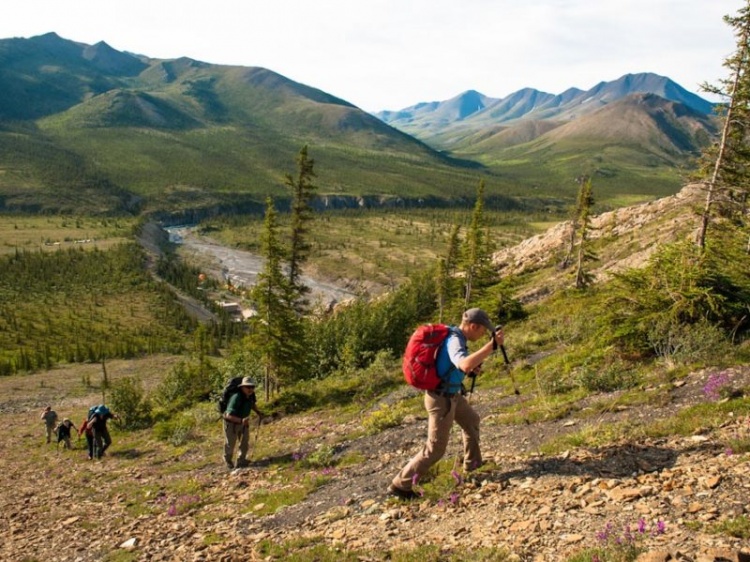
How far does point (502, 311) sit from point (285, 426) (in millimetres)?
19097

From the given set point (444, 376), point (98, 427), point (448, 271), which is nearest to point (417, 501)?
point (444, 376)

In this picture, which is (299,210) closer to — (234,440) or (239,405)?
(239,405)

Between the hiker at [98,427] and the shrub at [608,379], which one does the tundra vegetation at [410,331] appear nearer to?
the shrub at [608,379]

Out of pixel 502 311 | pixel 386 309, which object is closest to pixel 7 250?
pixel 386 309

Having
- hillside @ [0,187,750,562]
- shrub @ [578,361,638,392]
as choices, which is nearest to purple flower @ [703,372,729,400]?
hillside @ [0,187,750,562]

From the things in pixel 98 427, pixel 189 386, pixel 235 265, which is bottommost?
pixel 235 265

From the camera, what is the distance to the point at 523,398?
1333cm

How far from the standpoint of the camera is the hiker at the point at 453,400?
6.76 m

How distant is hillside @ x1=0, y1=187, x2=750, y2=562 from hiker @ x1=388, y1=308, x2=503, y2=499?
0.34 m

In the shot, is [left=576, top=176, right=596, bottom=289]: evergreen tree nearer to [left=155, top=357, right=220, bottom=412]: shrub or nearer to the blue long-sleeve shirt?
[left=155, top=357, right=220, bottom=412]: shrub

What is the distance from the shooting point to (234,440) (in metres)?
12.9

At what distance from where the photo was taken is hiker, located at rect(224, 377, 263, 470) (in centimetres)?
1269

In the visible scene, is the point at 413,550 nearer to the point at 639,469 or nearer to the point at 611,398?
the point at 639,469

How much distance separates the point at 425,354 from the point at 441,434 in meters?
1.29
